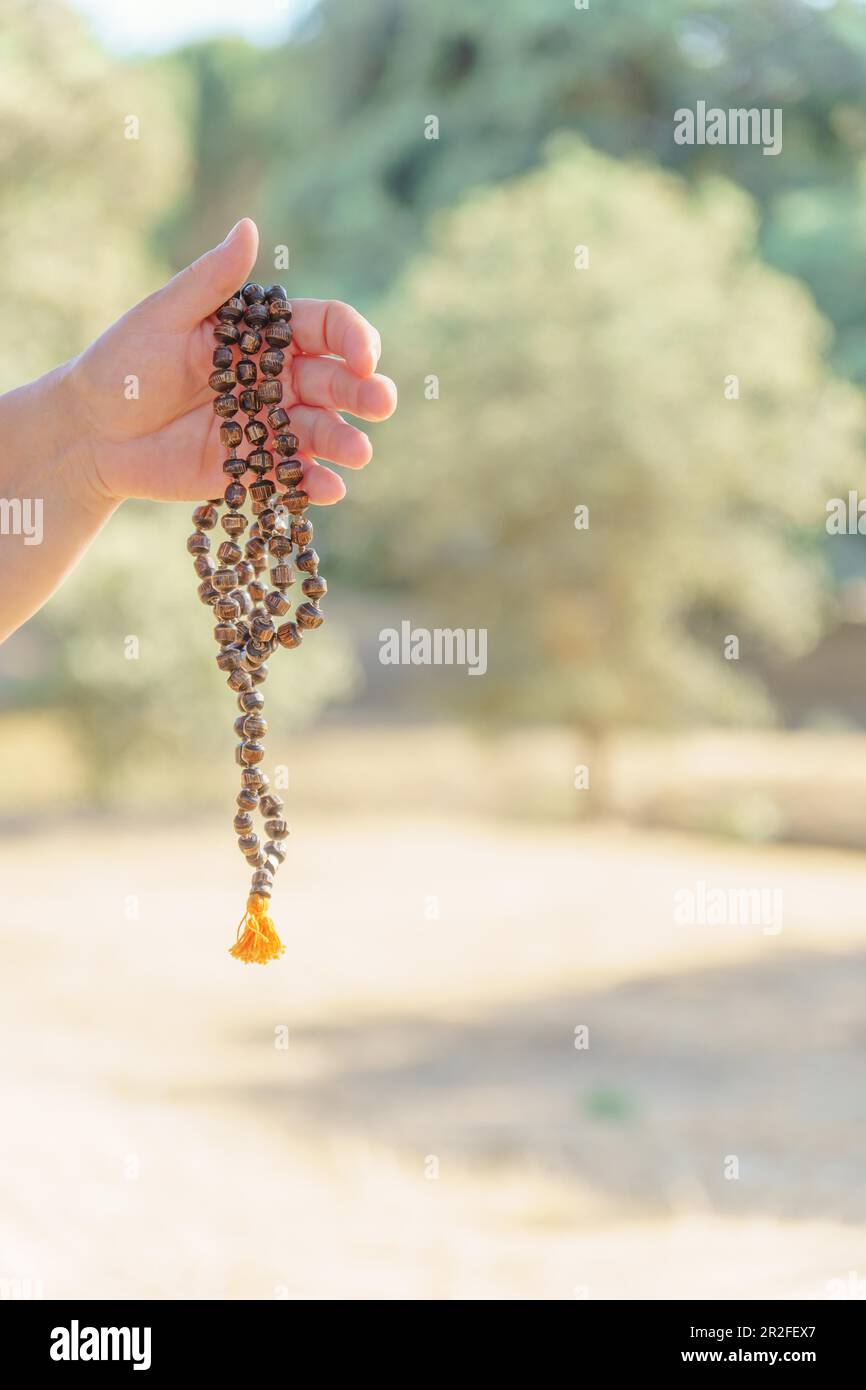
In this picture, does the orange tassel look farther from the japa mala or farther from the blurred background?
the blurred background

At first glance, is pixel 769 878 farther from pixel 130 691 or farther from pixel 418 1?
pixel 418 1

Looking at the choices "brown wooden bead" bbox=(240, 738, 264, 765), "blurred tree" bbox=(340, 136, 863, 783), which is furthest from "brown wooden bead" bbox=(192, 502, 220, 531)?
"blurred tree" bbox=(340, 136, 863, 783)

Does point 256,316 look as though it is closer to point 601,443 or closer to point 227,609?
point 227,609

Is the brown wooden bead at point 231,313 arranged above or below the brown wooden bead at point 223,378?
above

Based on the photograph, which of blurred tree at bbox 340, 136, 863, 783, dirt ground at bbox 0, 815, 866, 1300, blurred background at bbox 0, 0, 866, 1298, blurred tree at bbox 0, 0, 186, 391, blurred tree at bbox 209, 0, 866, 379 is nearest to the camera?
dirt ground at bbox 0, 815, 866, 1300

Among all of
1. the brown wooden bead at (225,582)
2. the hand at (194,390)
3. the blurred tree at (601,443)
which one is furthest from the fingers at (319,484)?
the blurred tree at (601,443)

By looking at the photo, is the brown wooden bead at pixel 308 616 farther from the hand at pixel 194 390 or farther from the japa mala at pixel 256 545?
Result: the hand at pixel 194 390
